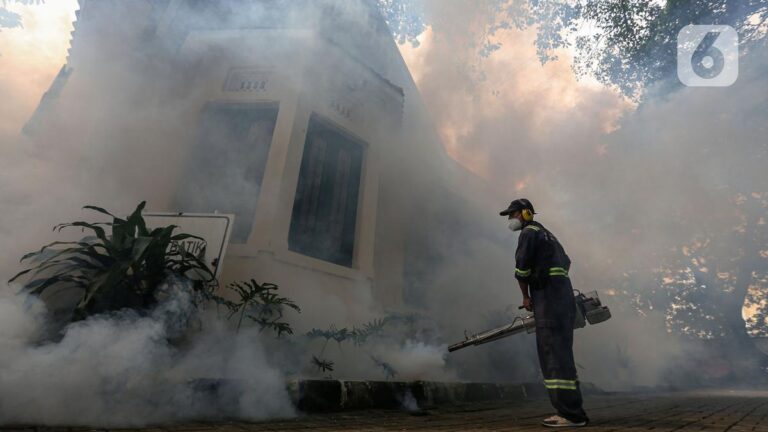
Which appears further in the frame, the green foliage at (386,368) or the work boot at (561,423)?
the green foliage at (386,368)

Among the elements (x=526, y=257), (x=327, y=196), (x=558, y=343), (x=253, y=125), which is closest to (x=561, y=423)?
(x=558, y=343)

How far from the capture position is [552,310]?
115 inches

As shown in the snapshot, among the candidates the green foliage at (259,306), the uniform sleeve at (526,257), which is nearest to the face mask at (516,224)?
the uniform sleeve at (526,257)

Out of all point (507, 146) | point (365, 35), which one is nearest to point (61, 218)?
point (365, 35)

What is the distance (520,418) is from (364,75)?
17.5 ft

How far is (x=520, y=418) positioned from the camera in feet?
10.5

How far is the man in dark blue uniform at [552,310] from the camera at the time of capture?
8.85 ft

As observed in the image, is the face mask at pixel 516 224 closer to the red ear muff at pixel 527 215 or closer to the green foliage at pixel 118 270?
the red ear muff at pixel 527 215

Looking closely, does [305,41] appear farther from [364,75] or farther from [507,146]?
[507,146]

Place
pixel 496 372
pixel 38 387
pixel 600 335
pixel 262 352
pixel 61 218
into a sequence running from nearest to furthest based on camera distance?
pixel 38 387
pixel 262 352
pixel 61 218
pixel 496 372
pixel 600 335

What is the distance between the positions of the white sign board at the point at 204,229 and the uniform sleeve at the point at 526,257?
2772mm

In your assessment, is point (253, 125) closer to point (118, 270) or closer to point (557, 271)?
point (118, 270)

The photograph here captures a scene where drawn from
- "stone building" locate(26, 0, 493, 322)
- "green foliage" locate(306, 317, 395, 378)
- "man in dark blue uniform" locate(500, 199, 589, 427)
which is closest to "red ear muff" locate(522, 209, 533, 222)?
"man in dark blue uniform" locate(500, 199, 589, 427)

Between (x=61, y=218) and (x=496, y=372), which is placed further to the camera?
(x=496, y=372)
